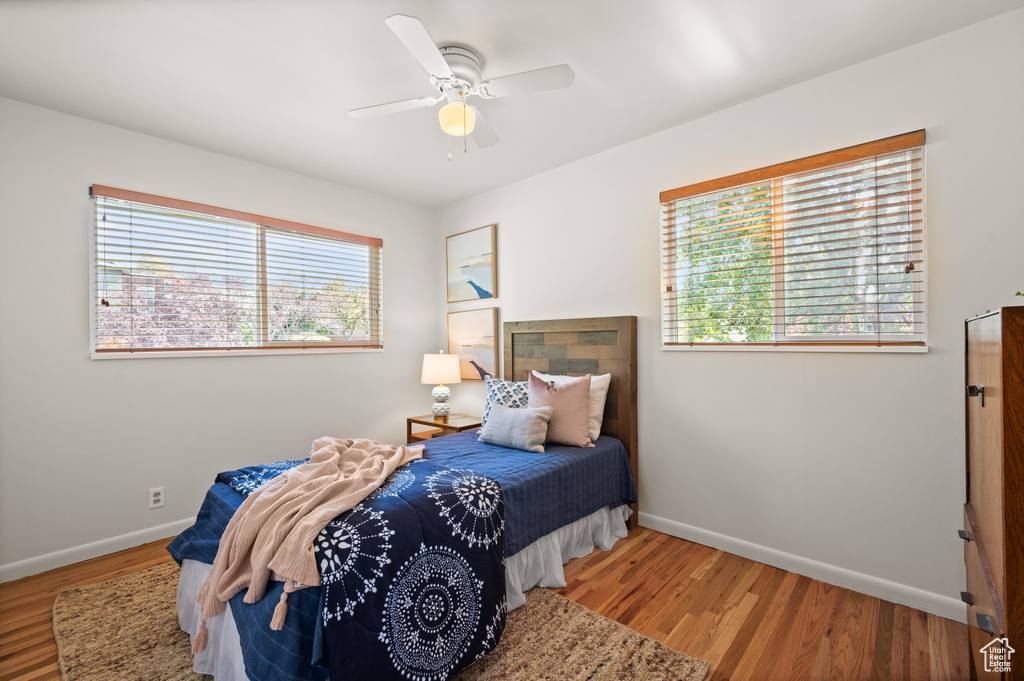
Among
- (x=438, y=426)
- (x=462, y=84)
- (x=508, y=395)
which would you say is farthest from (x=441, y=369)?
(x=462, y=84)

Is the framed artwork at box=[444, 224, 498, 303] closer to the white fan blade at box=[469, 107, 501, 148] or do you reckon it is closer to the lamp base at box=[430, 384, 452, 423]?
the lamp base at box=[430, 384, 452, 423]

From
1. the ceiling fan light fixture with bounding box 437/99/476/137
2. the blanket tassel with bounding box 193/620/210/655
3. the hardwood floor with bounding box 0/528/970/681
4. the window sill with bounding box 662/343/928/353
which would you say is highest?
the ceiling fan light fixture with bounding box 437/99/476/137

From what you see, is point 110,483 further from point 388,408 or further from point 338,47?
point 338,47

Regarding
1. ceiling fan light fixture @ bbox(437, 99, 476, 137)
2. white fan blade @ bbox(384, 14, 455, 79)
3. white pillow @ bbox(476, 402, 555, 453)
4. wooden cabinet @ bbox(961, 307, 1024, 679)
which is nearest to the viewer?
wooden cabinet @ bbox(961, 307, 1024, 679)

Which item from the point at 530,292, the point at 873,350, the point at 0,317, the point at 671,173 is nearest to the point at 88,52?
the point at 0,317

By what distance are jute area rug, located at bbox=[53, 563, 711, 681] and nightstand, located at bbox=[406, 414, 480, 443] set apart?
1.62 metres

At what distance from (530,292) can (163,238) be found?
2.60 m

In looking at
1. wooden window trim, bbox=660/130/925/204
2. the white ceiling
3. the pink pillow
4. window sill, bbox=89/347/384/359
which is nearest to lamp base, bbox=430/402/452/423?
window sill, bbox=89/347/384/359

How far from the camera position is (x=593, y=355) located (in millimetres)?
3275

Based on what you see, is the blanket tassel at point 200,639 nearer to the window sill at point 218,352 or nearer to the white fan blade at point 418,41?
the window sill at point 218,352

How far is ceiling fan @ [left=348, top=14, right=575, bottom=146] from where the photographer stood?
1849mm

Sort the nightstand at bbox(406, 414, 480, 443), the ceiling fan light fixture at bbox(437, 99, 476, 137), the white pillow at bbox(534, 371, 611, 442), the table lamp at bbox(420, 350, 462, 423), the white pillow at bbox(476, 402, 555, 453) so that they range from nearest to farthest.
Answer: the ceiling fan light fixture at bbox(437, 99, 476, 137) → the white pillow at bbox(476, 402, 555, 453) → the white pillow at bbox(534, 371, 611, 442) → the nightstand at bbox(406, 414, 480, 443) → the table lamp at bbox(420, 350, 462, 423)

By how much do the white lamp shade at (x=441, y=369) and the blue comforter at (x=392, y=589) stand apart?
2147mm

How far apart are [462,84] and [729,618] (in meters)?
2.77
